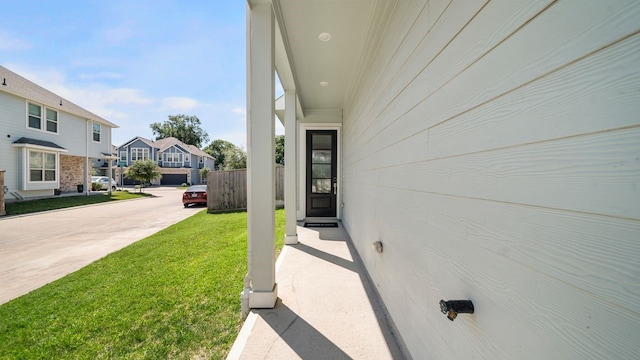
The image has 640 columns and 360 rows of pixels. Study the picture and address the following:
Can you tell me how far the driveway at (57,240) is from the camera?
341 centimetres

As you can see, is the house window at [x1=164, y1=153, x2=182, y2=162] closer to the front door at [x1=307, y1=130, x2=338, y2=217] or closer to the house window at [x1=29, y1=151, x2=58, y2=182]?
the house window at [x1=29, y1=151, x2=58, y2=182]

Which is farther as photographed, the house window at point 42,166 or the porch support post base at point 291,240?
the house window at point 42,166

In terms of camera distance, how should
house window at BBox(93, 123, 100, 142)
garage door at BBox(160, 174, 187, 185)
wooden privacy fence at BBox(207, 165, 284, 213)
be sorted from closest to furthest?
wooden privacy fence at BBox(207, 165, 284, 213), house window at BBox(93, 123, 100, 142), garage door at BBox(160, 174, 187, 185)

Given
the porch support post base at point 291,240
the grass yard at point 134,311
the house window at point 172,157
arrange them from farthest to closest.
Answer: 1. the house window at point 172,157
2. the porch support post base at point 291,240
3. the grass yard at point 134,311

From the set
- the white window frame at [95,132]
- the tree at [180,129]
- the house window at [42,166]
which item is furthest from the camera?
the tree at [180,129]

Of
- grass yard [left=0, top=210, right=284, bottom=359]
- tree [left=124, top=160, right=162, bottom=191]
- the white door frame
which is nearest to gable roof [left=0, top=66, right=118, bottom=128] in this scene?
tree [left=124, top=160, right=162, bottom=191]

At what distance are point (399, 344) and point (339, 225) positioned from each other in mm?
3925

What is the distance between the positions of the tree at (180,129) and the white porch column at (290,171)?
4039 centimetres

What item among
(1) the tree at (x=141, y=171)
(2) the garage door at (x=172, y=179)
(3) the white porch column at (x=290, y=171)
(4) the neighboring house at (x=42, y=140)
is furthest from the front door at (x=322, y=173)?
(2) the garage door at (x=172, y=179)

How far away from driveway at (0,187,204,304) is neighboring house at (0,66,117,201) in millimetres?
3836

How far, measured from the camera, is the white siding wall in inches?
18.4

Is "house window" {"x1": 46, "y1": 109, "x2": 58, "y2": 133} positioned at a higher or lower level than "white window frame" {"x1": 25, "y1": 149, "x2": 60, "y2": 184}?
higher

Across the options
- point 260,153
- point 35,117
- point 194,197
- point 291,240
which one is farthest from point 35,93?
point 260,153

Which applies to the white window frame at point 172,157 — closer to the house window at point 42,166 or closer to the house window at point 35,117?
the house window at point 42,166
